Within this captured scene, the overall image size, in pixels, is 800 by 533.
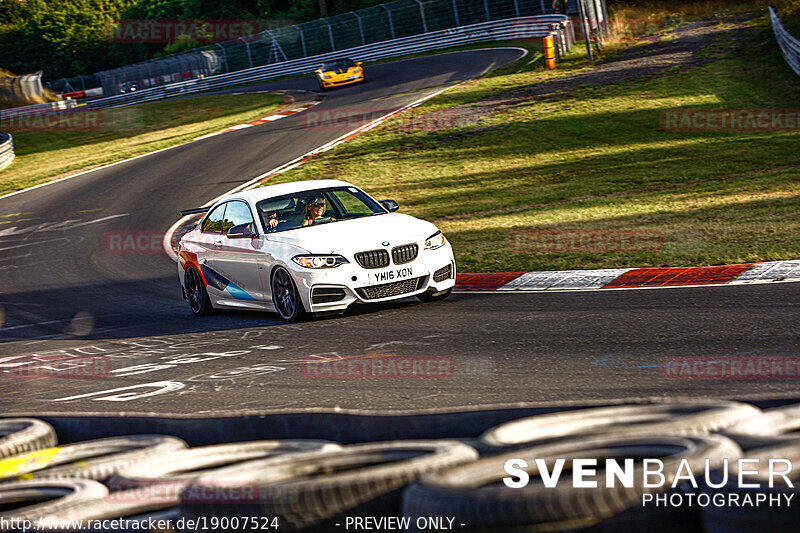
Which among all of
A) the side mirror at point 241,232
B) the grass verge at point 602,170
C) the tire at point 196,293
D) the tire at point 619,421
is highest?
the tire at point 619,421

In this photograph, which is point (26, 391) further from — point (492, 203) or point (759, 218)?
point (492, 203)

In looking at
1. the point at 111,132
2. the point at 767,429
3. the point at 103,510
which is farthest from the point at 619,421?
the point at 111,132

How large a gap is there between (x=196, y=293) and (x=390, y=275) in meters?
3.41

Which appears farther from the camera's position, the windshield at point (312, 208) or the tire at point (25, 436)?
the windshield at point (312, 208)

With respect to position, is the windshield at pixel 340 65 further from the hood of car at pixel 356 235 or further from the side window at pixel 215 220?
the hood of car at pixel 356 235

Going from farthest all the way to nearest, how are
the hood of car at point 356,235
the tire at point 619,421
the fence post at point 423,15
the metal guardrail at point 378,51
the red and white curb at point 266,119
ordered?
the fence post at point 423,15
the metal guardrail at point 378,51
the red and white curb at point 266,119
the hood of car at point 356,235
the tire at point 619,421

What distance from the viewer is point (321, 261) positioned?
10.3 m

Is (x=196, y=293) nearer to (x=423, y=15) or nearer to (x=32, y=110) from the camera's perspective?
(x=32, y=110)

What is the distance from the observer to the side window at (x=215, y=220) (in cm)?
1221

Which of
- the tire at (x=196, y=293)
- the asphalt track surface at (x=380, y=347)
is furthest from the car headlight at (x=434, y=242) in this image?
the tire at (x=196, y=293)

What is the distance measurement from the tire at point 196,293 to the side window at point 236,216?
90 centimetres

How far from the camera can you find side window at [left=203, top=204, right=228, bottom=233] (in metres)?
12.2

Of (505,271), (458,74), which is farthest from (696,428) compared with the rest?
(458,74)

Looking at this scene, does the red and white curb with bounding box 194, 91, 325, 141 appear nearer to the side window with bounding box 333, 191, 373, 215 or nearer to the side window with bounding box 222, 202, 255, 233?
the side window with bounding box 222, 202, 255, 233
